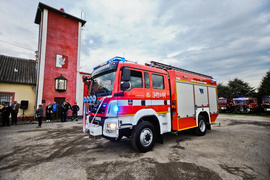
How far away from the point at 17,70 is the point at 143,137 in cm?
1660

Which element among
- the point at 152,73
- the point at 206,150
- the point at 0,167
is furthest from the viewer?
the point at 152,73

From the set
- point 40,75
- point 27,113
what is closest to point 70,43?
point 40,75

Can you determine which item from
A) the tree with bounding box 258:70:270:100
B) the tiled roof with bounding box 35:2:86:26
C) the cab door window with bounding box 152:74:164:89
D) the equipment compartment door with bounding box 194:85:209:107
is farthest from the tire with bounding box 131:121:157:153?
the tree with bounding box 258:70:270:100

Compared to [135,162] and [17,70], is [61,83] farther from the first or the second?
[135,162]

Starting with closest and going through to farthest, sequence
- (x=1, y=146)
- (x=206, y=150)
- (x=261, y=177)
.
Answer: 1. (x=261, y=177)
2. (x=206, y=150)
3. (x=1, y=146)

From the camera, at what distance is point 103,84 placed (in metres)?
4.32

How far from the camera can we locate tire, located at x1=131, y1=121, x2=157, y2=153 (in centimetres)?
388

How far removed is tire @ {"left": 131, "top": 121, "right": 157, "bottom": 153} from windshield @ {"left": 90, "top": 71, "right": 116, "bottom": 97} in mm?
1431

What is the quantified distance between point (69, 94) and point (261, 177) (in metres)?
15.3

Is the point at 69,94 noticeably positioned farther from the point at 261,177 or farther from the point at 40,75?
the point at 261,177

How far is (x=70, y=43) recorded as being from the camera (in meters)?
14.9

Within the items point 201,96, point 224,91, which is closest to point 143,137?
point 201,96

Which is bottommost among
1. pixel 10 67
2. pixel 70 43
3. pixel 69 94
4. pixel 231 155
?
pixel 231 155

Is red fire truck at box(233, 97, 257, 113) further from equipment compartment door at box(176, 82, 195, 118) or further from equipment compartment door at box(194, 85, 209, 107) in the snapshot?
equipment compartment door at box(176, 82, 195, 118)
